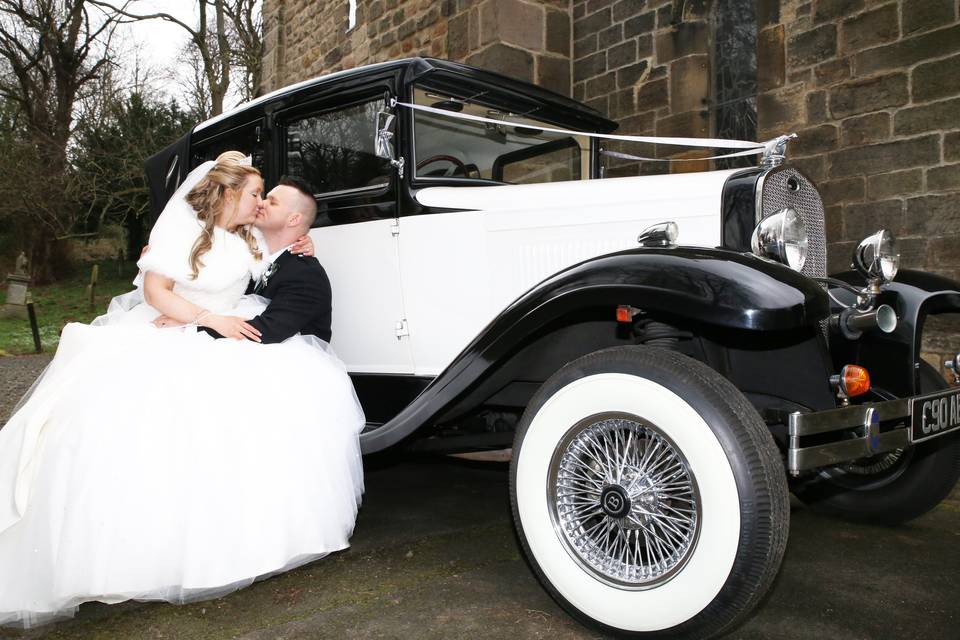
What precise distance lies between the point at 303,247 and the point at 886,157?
4218 mm

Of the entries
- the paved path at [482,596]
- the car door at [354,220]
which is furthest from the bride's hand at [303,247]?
the paved path at [482,596]

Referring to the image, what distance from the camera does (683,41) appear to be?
6102mm

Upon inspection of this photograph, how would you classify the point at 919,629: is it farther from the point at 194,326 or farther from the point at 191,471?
the point at 194,326

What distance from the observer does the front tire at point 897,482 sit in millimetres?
2639

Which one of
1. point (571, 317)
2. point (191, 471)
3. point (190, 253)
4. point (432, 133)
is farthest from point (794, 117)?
point (191, 471)

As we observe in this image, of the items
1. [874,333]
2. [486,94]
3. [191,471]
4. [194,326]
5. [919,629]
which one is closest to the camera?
[919,629]

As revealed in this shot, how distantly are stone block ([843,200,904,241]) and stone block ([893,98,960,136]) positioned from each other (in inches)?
19.5

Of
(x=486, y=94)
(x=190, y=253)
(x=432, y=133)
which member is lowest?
(x=190, y=253)

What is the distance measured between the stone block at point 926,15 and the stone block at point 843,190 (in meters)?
1.02

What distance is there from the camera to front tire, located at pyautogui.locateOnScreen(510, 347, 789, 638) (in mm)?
1632

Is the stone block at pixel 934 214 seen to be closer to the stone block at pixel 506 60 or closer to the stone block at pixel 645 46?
the stone block at pixel 645 46

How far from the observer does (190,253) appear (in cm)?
266

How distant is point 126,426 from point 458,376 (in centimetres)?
104

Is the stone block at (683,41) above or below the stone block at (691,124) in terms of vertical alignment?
above
